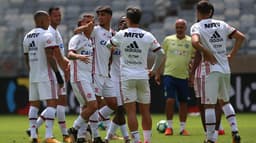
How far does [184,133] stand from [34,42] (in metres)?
4.35

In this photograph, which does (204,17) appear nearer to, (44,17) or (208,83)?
(208,83)

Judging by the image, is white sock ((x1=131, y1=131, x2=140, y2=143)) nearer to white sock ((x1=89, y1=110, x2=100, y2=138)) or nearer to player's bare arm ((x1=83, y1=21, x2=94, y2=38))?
white sock ((x1=89, y1=110, x2=100, y2=138))

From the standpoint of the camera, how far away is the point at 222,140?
14484mm

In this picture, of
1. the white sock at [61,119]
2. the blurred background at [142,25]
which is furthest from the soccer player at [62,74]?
the blurred background at [142,25]

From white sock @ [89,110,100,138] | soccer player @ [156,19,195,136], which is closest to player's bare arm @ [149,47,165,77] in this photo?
white sock @ [89,110,100,138]

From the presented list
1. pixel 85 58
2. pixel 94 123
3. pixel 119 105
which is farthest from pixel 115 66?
pixel 85 58

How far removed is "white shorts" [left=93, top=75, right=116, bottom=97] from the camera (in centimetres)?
1369

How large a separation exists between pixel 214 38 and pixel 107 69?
214 centimetres

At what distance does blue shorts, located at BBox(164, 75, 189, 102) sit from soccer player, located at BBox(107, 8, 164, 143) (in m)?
4.66

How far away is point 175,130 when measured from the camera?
17.7 metres

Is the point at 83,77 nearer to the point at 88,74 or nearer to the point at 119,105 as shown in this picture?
the point at 88,74

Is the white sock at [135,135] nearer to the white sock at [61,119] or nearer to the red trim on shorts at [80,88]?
the red trim on shorts at [80,88]

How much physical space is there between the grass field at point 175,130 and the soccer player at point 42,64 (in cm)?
136

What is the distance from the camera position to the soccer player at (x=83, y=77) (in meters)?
13.2
